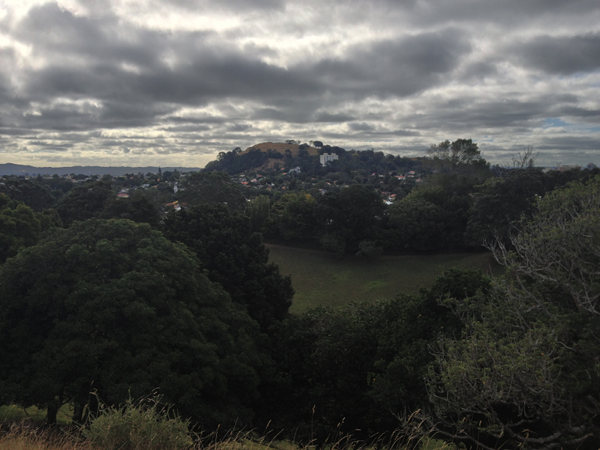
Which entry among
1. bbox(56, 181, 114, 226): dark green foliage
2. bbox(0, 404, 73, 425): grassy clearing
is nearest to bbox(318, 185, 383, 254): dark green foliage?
bbox(56, 181, 114, 226): dark green foliage

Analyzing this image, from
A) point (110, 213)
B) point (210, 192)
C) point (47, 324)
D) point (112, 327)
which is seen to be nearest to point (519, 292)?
point (112, 327)

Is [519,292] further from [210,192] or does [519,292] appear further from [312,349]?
[210,192]

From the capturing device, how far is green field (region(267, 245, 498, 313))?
27281 mm

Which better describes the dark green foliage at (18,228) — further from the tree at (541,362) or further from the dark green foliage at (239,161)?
the dark green foliage at (239,161)

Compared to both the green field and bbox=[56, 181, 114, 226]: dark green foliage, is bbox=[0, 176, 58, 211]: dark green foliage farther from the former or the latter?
the green field

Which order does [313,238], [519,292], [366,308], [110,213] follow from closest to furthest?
1. [519,292]
2. [366,308]
3. [110,213]
4. [313,238]

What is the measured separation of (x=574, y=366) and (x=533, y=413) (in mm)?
1328

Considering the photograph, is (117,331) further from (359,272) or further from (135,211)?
(359,272)

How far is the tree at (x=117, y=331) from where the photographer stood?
9.06m

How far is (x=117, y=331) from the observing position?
9.98 m

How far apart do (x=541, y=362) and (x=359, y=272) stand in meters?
24.4

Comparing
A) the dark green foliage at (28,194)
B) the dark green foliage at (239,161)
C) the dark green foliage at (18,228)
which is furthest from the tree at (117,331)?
the dark green foliage at (239,161)

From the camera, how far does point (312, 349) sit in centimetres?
1326

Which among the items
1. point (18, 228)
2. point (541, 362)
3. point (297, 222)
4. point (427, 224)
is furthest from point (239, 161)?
point (541, 362)
